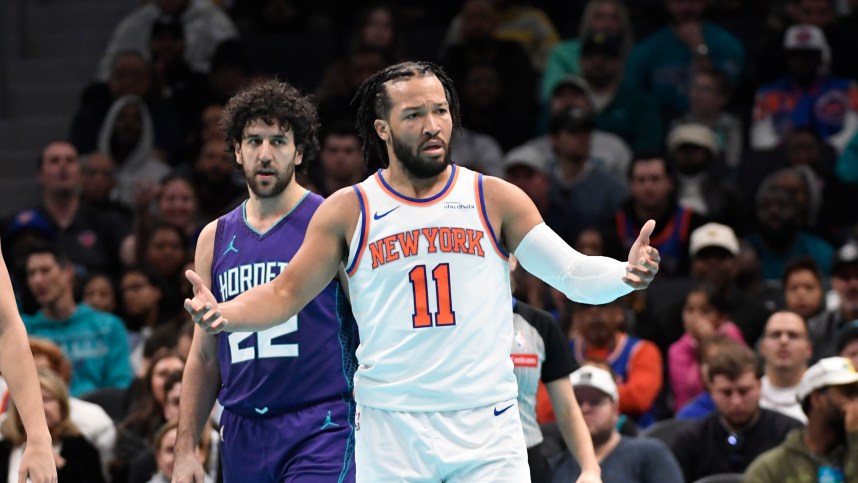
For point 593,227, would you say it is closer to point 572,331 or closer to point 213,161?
point 572,331

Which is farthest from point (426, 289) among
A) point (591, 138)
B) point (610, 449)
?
point (591, 138)

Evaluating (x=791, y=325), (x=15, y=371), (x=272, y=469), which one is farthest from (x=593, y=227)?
(x=15, y=371)

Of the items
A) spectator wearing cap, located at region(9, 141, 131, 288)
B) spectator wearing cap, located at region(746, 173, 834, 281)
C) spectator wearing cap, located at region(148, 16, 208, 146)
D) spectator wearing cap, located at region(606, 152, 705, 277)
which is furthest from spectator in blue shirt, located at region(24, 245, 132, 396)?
spectator wearing cap, located at region(746, 173, 834, 281)

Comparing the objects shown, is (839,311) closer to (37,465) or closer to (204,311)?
(204,311)

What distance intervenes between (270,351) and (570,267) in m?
1.27

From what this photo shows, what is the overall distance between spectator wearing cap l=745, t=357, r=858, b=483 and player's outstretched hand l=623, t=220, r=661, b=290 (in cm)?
324

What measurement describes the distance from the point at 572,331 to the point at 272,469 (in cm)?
461

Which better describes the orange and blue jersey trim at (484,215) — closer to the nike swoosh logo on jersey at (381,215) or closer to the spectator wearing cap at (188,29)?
the nike swoosh logo on jersey at (381,215)

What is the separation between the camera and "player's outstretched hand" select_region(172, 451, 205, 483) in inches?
223

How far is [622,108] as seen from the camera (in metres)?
12.8

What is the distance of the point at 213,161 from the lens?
1229 centimetres

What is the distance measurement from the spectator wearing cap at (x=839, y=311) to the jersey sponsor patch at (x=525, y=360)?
3.56m

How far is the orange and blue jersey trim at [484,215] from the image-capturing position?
505cm

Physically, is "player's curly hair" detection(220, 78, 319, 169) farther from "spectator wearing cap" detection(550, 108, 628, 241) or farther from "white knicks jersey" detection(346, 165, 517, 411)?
"spectator wearing cap" detection(550, 108, 628, 241)
